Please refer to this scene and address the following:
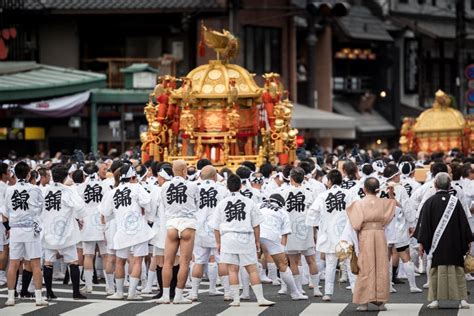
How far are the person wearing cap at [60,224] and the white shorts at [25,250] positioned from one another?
1.93 ft

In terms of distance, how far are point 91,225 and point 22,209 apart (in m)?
2.18

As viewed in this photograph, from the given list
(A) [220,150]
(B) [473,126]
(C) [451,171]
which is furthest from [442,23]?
(C) [451,171]

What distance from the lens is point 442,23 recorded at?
66.9m

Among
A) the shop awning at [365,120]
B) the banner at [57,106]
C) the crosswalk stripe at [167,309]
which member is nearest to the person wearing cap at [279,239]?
the crosswalk stripe at [167,309]

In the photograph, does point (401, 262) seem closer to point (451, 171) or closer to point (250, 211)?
point (451, 171)

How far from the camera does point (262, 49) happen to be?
50594mm

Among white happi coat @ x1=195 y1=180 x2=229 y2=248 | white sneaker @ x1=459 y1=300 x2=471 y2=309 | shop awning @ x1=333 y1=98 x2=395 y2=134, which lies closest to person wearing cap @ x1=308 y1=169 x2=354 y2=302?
white happi coat @ x1=195 y1=180 x2=229 y2=248

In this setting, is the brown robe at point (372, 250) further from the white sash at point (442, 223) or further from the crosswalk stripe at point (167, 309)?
the crosswalk stripe at point (167, 309)

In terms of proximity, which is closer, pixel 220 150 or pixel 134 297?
pixel 134 297

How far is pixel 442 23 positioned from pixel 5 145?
3088cm

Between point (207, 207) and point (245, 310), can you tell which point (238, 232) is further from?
point (207, 207)

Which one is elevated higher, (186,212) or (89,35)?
(89,35)

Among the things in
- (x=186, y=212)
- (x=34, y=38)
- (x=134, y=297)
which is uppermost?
(x=34, y=38)

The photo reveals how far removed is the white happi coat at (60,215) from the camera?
1892 centimetres
